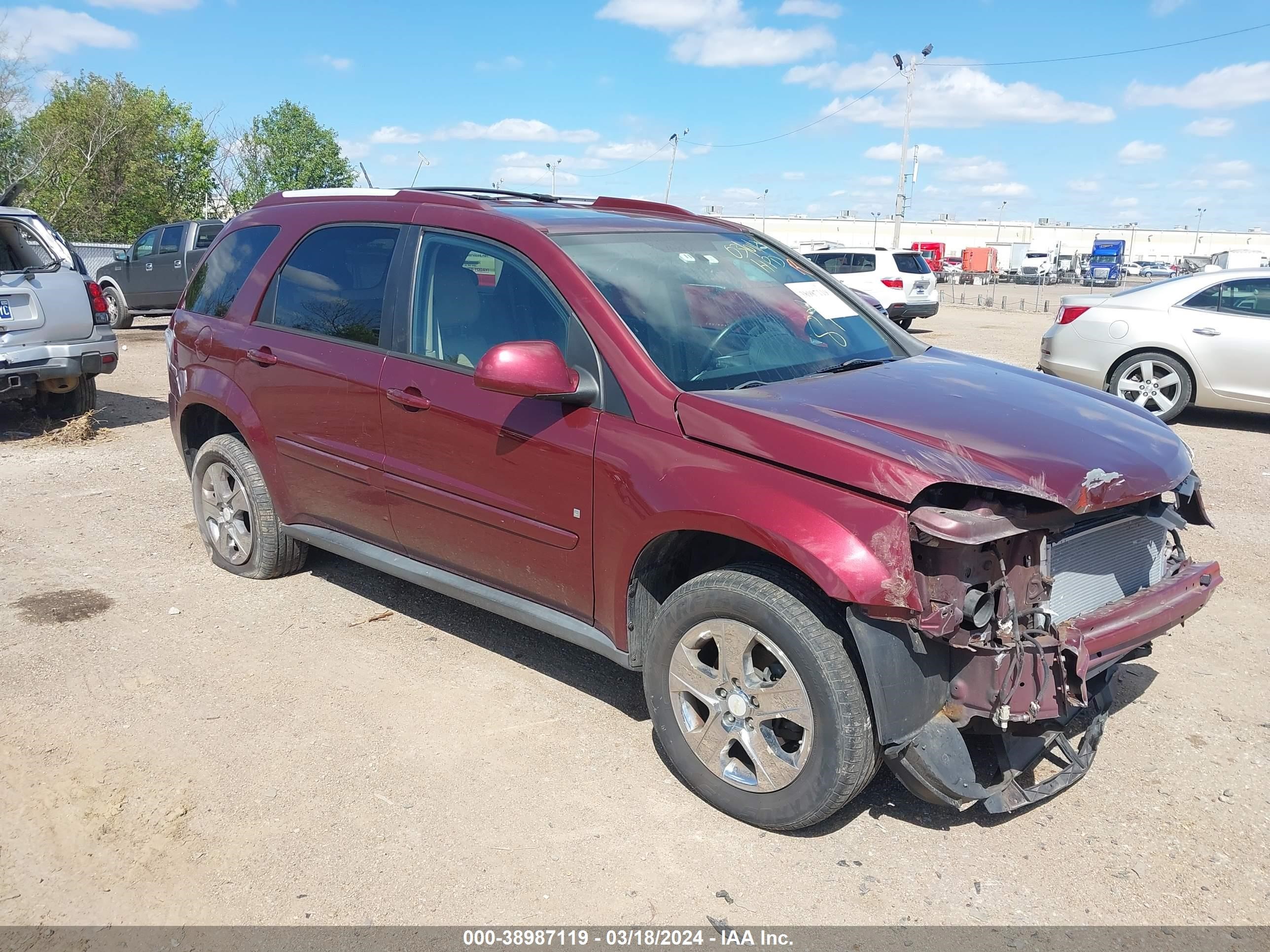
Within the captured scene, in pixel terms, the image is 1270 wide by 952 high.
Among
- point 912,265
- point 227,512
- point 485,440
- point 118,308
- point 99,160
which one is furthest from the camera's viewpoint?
point 99,160

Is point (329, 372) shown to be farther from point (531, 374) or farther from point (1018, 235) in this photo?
point (1018, 235)

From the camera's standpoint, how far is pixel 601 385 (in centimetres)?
346

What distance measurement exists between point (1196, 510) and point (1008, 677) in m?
1.34

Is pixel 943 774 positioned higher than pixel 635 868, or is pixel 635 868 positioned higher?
pixel 943 774

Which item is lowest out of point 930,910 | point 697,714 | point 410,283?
point 930,910

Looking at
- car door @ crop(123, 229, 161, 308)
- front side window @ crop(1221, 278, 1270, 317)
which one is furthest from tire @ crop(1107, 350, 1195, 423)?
car door @ crop(123, 229, 161, 308)

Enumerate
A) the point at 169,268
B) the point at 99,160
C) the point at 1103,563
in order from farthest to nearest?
the point at 99,160, the point at 169,268, the point at 1103,563

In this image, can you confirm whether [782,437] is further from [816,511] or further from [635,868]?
[635,868]

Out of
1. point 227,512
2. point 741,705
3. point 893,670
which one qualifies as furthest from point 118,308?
point 893,670

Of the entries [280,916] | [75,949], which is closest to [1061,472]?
[280,916]

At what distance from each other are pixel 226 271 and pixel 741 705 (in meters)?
3.73

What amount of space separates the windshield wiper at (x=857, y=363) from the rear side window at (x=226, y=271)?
114 inches

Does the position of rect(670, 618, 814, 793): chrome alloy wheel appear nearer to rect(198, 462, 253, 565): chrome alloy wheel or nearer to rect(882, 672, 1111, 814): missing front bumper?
rect(882, 672, 1111, 814): missing front bumper

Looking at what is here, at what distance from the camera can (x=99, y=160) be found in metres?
36.1
